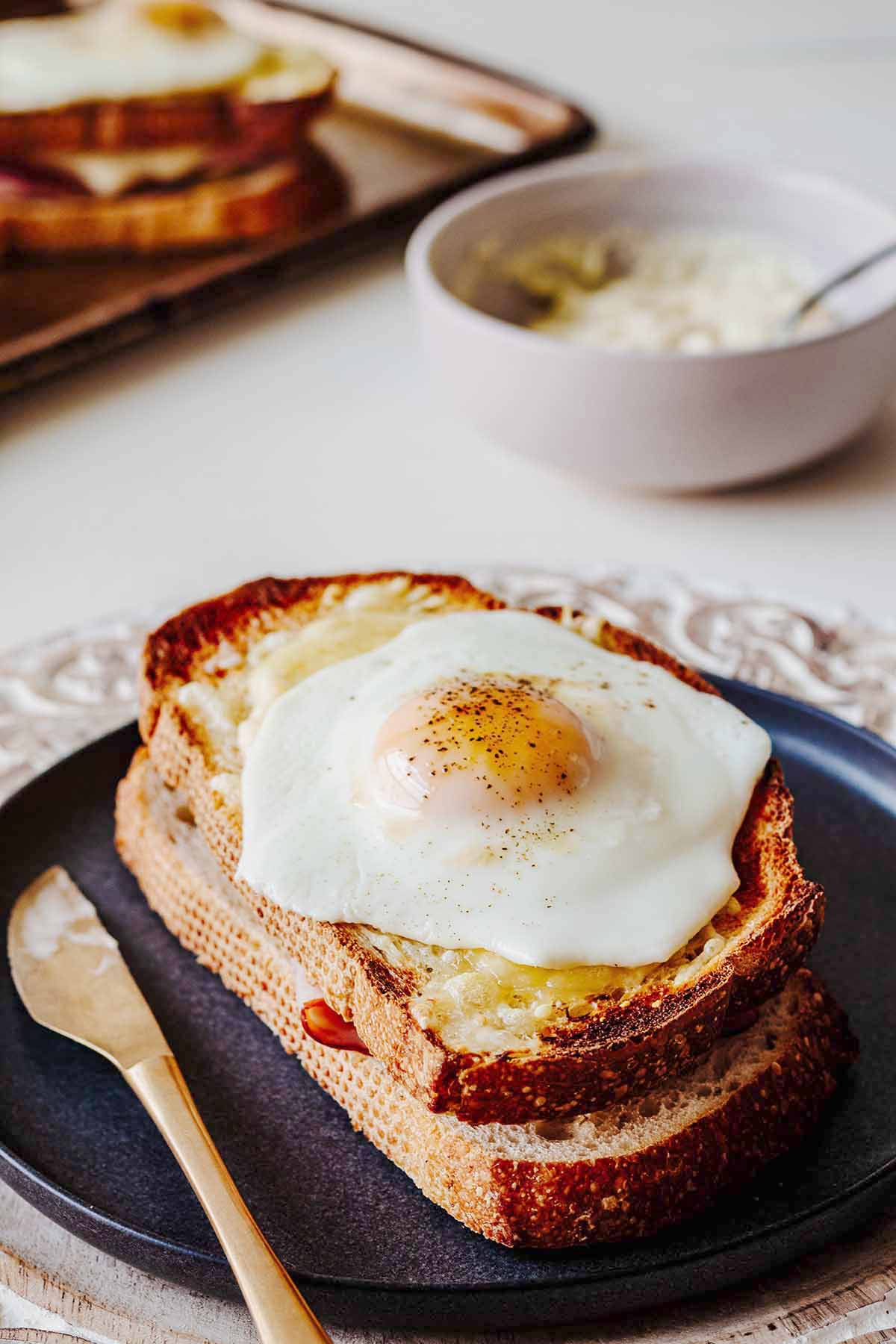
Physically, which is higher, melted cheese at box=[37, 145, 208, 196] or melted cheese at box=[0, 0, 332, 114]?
melted cheese at box=[0, 0, 332, 114]

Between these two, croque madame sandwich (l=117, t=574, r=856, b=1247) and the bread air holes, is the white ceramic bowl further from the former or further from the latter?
the bread air holes

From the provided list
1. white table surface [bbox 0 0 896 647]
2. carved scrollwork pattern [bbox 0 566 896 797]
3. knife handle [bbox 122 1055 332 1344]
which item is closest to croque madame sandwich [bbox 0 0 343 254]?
white table surface [bbox 0 0 896 647]

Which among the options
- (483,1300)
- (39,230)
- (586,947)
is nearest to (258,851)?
(586,947)

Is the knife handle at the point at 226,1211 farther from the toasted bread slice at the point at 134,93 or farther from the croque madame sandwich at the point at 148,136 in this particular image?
the toasted bread slice at the point at 134,93

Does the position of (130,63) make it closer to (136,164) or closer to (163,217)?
(136,164)

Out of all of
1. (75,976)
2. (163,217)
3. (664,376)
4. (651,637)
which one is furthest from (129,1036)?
(163,217)

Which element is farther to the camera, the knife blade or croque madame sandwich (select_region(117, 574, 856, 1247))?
the knife blade

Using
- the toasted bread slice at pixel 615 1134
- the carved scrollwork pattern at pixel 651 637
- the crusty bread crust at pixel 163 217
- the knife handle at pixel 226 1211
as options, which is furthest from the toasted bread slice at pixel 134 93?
the knife handle at pixel 226 1211

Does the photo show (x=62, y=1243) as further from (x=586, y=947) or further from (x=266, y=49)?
(x=266, y=49)
